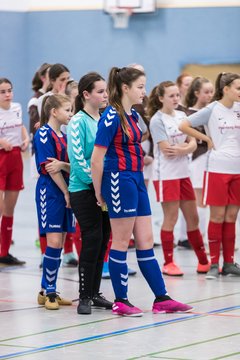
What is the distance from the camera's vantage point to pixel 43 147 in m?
6.39

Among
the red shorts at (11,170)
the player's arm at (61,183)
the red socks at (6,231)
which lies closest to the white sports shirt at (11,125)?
the red shorts at (11,170)

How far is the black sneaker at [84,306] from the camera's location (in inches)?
239

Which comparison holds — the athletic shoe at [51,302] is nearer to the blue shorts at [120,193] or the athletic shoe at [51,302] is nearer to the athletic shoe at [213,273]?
the blue shorts at [120,193]

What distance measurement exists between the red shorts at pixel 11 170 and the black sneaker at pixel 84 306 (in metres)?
2.28

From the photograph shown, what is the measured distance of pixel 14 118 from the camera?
836 cm

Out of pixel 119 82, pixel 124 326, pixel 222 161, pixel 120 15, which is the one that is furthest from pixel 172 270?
pixel 120 15

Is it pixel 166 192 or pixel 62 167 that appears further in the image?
pixel 166 192

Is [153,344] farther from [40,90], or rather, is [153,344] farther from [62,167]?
[40,90]

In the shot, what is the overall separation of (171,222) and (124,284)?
68.7 inches

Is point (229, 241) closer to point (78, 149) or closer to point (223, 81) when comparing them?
point (223, 81)

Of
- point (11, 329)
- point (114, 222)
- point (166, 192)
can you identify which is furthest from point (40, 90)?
point (11, 329)

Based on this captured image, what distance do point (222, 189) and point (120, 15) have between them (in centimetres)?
1269

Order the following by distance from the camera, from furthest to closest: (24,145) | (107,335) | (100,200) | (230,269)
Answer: (24,145)
(230,269)
(100,200)
(107,335)

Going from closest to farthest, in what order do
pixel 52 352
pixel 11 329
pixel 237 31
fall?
pixel 52 352 → pixel 11 329 → pixel 237 31
